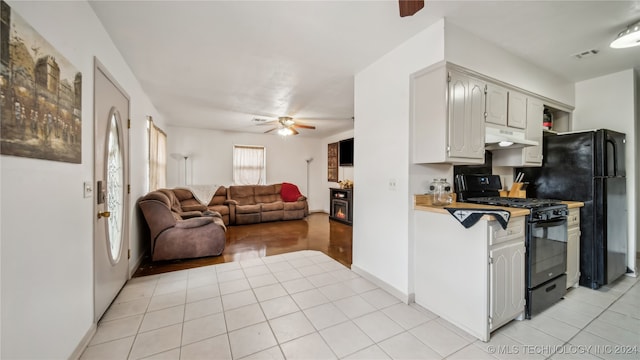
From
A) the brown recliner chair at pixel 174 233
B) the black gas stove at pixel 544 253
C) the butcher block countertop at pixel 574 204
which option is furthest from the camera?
the brown recliner chair at pixel 174 233

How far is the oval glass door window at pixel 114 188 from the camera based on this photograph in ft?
7.32

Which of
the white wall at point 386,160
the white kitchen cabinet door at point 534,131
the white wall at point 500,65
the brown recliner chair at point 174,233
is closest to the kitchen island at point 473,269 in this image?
the white wall at point 386,160

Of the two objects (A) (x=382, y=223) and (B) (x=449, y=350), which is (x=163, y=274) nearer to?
(A) (x=382, y=223)

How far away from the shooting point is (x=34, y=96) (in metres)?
1.20

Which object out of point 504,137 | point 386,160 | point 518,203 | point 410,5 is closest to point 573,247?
point 518,203

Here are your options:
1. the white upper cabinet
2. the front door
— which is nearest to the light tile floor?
the front door

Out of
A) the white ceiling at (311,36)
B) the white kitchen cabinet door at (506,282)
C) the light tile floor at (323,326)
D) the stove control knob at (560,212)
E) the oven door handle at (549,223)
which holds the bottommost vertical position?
the light tile floor at (323,326)

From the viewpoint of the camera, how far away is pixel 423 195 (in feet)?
7.71

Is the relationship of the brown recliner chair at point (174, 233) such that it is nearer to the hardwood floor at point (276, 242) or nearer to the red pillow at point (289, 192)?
the hardwood floor at point (276, 242)

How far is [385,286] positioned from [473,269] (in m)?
0.97

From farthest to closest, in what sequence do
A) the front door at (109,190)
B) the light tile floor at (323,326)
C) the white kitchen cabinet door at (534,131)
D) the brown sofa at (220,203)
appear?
the brown sofa at (220,203) < the white kitchen cabinet door at (534,131) < the front door at (109,190) < the light tile floor at (323,326)

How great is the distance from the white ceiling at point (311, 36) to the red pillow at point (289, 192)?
150 inches

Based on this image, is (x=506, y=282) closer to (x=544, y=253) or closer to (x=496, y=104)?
(x=544, y=253)

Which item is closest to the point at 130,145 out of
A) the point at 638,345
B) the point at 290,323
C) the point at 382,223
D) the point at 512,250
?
the point at 290,323
